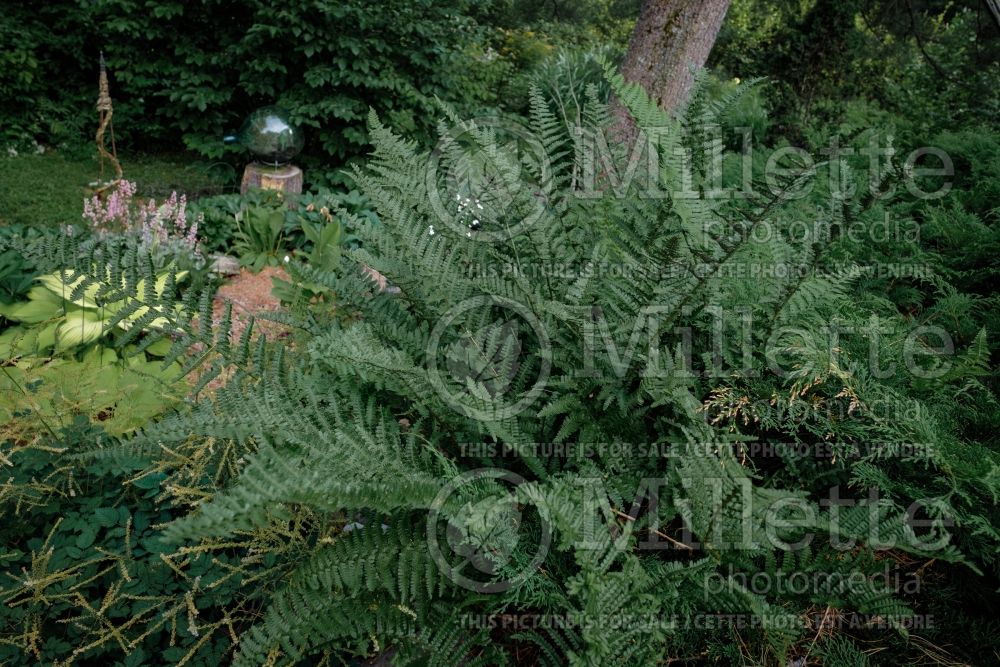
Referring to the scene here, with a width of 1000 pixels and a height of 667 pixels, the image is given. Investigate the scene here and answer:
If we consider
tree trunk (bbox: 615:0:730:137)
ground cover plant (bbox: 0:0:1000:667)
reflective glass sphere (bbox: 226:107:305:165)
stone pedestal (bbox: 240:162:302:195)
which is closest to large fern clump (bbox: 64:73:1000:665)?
ground cover plant (bbox: 0:0:1000:667)

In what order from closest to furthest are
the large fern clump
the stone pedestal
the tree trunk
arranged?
the large fern clump
the tree trunk
the stone pedestal

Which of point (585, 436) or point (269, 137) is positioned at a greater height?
point (585, 436)

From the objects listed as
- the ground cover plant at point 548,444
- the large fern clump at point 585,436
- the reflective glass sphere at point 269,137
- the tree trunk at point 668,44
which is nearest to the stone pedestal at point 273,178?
the reflective glass sphere at point 269,137

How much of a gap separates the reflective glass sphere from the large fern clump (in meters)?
4.24

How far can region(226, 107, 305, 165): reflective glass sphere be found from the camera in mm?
5418

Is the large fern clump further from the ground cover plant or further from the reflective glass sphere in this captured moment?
the reflective glass sphere

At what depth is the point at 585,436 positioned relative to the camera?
1.33m

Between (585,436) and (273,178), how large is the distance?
4757 mm

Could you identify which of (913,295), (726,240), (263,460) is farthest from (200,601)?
(913,295)

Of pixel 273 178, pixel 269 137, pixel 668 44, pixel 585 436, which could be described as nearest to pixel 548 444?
pixel 585 436

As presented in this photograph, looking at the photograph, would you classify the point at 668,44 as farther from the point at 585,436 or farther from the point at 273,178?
the point at 585,436

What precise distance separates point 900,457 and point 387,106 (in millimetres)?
5665

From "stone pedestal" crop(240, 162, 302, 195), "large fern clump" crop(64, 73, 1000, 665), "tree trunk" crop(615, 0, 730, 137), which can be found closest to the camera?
"large fern clump" crop(64, 73, 1000, 665)

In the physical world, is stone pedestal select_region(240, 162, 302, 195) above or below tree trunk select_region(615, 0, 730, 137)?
below
